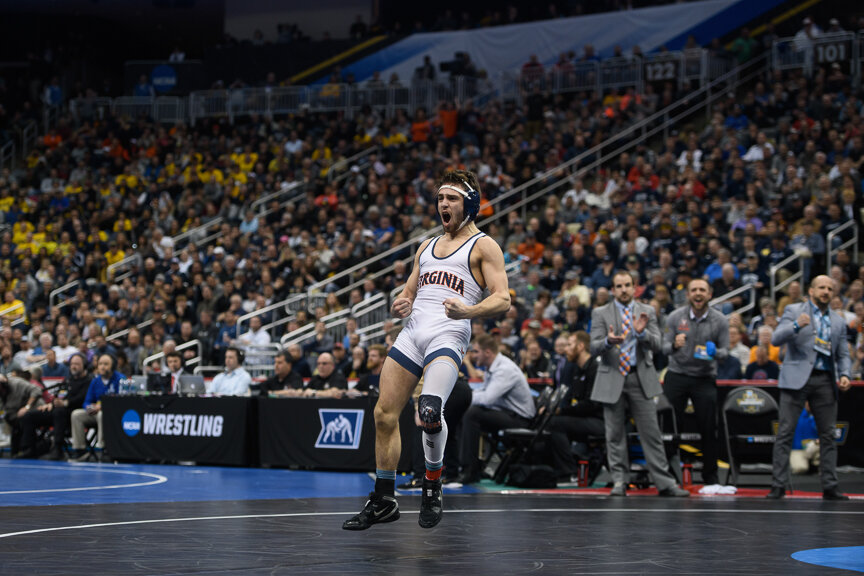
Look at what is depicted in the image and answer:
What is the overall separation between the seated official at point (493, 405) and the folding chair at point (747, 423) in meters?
2.19

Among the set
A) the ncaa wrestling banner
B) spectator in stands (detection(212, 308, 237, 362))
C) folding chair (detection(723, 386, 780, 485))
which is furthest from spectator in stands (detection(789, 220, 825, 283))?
spectator in stands (detection(212, 308, 237, 362))

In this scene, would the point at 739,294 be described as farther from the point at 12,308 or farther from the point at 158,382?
the point at 12,308

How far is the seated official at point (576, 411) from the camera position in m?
12.7

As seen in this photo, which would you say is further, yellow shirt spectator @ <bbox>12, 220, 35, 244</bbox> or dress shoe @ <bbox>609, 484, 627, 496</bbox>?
yellow shirt spectator @ <bbox>12, 220, 35, 244</bbox>

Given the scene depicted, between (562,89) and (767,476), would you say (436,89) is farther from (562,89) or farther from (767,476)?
(767,476)

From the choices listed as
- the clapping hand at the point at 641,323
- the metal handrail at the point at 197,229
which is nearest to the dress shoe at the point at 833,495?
the clapping hand at the point at 641,323

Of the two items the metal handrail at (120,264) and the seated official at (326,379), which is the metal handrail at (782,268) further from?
the metal handrail at (120,264)

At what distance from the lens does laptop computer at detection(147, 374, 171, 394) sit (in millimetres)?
17781

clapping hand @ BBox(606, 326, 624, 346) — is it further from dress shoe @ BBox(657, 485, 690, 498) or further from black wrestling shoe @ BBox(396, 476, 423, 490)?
black wrestling shoe @ BBox(396, 476, 423, 490)

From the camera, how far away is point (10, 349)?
2148cm

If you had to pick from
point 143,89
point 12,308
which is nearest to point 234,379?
point 12,308

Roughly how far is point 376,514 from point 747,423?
7.21 metres

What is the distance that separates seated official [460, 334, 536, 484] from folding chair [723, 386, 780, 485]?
86.3 inches

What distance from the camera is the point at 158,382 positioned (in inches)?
702
